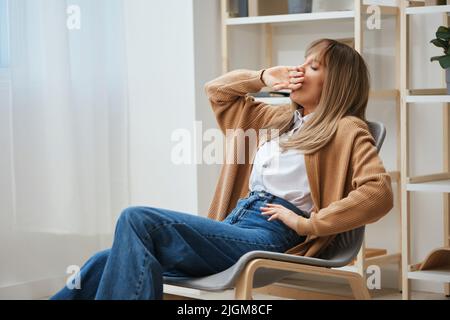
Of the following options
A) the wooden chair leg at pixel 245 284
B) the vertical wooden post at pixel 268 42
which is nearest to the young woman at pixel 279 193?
the wooden chair leg at pixel 245 284

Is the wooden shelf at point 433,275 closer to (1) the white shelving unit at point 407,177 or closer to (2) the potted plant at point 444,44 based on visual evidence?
(1) the white shelving unit at point 407,177

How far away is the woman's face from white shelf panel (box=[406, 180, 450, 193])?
2.79 ft

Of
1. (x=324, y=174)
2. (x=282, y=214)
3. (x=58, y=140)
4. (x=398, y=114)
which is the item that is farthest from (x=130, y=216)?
(x=398, y=114)

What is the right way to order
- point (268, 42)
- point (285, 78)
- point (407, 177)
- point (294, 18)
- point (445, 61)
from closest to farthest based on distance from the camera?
point (285, 78), point (445, 61), point (407, 177), point (294, 18), point (268, 42)

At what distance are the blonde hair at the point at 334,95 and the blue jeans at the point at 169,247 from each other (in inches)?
7.4

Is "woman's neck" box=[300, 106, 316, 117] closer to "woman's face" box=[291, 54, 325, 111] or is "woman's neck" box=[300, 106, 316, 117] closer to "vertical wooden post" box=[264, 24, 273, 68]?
"woman's face" box=[291, 54, 325, 111]

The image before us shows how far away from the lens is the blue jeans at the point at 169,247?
1762 millimetres

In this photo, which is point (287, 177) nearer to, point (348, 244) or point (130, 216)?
point (348, 244)

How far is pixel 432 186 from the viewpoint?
286 cm

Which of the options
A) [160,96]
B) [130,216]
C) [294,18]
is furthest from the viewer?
[160,96]

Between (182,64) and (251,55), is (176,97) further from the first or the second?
(251,55)

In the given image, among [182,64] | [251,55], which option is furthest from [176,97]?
[251,55]

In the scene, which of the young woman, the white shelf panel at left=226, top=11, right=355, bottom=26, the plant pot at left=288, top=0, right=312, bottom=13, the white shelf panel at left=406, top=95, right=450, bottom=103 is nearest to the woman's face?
the young woman

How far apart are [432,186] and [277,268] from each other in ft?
3.81
